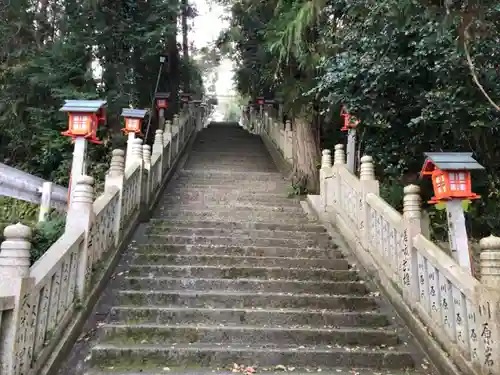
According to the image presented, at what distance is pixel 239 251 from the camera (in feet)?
20.1

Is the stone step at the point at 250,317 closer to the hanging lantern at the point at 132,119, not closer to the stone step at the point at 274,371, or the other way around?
the stone step at the point at 274,371

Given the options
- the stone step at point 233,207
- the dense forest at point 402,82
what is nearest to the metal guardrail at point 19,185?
the stone step at point 233,207

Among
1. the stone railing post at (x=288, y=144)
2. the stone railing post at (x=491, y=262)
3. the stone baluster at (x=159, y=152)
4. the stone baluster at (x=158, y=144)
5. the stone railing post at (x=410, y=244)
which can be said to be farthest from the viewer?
the stone railing post at (x=288, y=144)

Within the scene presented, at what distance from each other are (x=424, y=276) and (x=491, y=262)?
1023mm

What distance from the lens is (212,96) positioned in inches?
1205

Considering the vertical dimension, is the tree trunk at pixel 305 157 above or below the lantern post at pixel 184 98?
below

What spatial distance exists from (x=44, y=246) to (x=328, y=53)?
5.36m

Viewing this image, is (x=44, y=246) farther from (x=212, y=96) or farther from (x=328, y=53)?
(x=212, y=96)

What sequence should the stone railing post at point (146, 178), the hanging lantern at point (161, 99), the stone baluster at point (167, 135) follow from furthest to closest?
1. the hanging lantern at point (161, 99)
2. the stone baluster at point (167, 135)
3. the stone railing post at point (146, 178)

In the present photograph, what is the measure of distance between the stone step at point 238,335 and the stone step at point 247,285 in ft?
2.53

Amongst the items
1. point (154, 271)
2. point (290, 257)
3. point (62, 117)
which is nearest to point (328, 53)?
point (290, 257)

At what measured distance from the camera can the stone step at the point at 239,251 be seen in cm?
598

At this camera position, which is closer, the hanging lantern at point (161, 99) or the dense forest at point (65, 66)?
the dense forest at point (65, 66)

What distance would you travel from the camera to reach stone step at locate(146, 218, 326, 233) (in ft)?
22.9
